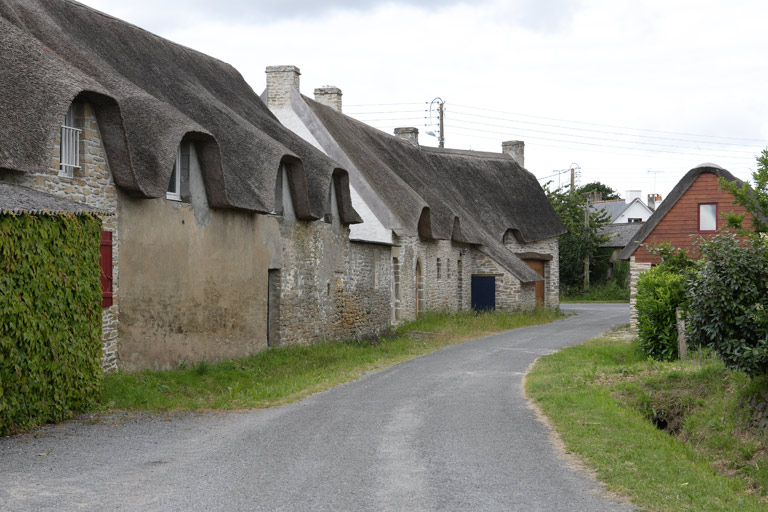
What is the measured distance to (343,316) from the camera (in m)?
21.5

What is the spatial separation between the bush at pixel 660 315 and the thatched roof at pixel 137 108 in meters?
7.39

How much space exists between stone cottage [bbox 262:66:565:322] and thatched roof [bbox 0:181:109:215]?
11770 millimetres

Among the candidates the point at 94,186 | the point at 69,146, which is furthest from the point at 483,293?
the point at 69,146

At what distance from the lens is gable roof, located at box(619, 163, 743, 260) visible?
77.5 ft

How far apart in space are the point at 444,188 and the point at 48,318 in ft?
81.9

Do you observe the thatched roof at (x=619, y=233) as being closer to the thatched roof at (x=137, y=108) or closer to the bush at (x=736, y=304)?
the thatched roof at (x=137, y=108)

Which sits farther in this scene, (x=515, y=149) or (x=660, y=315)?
(x=515, y=149)

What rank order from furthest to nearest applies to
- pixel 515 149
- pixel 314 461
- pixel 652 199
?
pixel 652 199 < pixel 515 149 < pixel 314 461

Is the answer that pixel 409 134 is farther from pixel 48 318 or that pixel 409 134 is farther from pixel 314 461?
pixel 314 461

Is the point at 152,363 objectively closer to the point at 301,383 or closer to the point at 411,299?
the point at 301,383

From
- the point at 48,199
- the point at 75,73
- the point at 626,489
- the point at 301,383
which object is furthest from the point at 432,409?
the point at 75,73

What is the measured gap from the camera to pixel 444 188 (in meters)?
33.4

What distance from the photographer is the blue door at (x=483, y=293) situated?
32188 mm

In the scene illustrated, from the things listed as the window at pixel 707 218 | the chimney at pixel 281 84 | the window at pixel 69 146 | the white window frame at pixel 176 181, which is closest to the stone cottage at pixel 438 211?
the chimney at pixel 281 84
